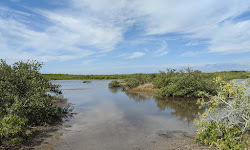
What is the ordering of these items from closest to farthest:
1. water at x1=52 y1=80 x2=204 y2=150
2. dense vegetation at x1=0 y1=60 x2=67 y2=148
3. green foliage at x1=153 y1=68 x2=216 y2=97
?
water at x1=52 y1=80 x2=204 y2=150 < dense vegetation at x1=0 y1=60 x2=67 y2=148 < green foliage at x1=153 y1=68 x2=216 y2=97

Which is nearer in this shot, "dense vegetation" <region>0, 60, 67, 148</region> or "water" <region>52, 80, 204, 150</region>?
"water" <region>52, 80, 204, 150</region>

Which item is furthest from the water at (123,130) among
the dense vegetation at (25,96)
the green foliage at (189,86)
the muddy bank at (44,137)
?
the green foliage at (189,86)

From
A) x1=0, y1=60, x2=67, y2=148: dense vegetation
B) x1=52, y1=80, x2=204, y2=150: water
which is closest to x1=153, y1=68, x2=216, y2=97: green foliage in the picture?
x1=52, y1=80, x2=204, y2=150: water

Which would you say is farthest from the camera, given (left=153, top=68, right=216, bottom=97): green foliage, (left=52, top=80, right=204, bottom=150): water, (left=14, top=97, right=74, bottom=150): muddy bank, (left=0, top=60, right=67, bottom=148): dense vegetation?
(left=153, top=68, right=216, bottom=97): green foliage

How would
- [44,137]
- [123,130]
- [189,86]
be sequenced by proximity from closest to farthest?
[44,137] → [123,130] → [189,86]

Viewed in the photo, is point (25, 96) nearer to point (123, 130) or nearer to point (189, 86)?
point (123, 130)

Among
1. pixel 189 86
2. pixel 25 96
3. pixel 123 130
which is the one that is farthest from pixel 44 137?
pixel 189 86

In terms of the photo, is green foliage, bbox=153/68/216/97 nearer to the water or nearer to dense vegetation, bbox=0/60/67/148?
the water

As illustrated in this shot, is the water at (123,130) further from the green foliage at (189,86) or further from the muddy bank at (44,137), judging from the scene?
the green foliage at (189,86)

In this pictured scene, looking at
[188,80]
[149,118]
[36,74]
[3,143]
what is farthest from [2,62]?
[188,80]

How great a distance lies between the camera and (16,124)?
8055 mm

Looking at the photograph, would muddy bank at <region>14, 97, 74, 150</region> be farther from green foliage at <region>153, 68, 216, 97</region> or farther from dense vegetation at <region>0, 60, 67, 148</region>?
green foliage at <region>153, 68, 216, 97</region>

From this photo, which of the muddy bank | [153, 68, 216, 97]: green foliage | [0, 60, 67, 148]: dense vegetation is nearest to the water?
the muddy bank

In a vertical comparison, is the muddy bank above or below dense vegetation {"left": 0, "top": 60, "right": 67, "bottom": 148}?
below
